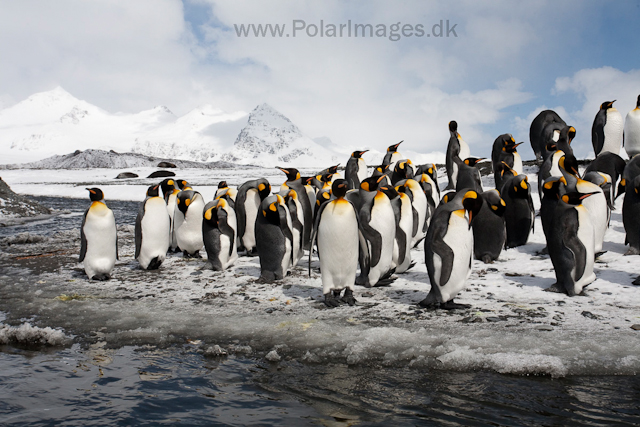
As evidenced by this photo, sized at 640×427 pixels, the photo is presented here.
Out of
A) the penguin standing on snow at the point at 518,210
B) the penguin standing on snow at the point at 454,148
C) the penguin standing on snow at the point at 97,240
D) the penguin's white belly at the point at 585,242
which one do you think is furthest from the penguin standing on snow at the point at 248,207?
the penguin standing on snow at the point at 454,148

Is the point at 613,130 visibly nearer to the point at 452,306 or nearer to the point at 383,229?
the point at 383,229

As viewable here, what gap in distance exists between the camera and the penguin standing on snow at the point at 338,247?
527 cm

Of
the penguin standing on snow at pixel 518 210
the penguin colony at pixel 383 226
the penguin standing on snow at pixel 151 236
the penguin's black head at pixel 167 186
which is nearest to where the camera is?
the penguin colony at pixel 383 226

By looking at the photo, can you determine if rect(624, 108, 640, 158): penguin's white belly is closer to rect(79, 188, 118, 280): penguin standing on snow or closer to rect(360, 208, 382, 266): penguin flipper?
rect(360, 208, 382, 266): penguin flipper

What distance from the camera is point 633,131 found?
11.5 m

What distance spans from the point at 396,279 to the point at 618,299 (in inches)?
92.5

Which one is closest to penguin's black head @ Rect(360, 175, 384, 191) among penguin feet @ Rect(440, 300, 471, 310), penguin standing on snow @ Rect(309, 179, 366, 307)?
penguin standing on snow @ Rect(309, 179, 366, 307)

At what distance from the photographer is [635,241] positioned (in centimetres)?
675

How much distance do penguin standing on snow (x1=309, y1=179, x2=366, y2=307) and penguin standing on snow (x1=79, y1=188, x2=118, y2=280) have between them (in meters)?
3.11

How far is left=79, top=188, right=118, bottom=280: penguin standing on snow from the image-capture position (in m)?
6.66

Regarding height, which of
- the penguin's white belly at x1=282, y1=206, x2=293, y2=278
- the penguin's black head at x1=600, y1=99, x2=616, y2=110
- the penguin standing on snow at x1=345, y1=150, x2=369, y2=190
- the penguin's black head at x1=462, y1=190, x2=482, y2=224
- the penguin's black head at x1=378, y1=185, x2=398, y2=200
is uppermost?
the penguin's black head at x1=600, y1=99, x2=616, y2=110

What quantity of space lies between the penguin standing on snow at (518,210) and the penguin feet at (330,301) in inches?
149

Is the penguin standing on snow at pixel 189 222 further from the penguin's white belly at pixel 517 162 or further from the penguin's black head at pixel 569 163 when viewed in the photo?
the penguin's white belly at pixel 517 162

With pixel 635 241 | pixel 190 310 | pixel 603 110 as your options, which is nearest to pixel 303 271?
pixel 190 310
